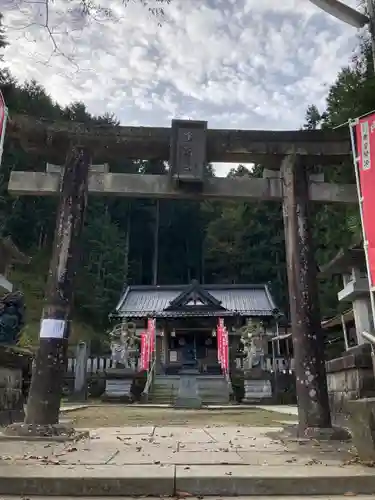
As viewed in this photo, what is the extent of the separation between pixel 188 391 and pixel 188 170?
50.5 ft

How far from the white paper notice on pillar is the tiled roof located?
67.6 feet

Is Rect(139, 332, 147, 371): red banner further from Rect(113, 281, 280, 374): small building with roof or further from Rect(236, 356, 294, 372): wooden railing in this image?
Rect(236, 356, 294, 372): wooden railing

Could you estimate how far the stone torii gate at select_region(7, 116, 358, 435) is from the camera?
257 inches

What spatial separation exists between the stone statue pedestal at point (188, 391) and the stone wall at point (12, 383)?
10692 mm

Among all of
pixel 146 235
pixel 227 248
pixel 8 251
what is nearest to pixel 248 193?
pixel 8 251

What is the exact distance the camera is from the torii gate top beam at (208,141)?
682 cm

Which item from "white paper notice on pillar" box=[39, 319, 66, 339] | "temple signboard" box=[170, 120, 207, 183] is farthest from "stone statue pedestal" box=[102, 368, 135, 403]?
"temple signboard" box=[170, 120, 207, 183]

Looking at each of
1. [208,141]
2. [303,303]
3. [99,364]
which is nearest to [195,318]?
[99,364]

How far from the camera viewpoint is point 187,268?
47469 mm

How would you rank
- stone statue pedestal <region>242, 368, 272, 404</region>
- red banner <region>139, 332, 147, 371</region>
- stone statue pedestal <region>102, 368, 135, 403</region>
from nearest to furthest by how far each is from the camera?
stone statue pedestal <region>242, 368, 272, 404</region>, stone statue pedestal <region>102, 368, 135, 403</region>, red banner <region>139, 332, 147, 371</region>

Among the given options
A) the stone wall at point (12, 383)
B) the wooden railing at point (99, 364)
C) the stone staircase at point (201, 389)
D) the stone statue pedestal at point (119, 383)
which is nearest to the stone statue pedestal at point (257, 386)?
the stone staircase at point (201, 389)

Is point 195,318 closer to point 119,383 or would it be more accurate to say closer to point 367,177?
point 119,383

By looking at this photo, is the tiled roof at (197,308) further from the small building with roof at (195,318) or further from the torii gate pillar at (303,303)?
the torii gate pillar at (303,303)

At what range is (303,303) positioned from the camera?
20.4 feet
